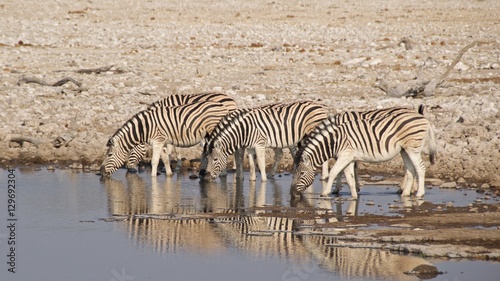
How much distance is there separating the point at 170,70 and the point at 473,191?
44.5 feet

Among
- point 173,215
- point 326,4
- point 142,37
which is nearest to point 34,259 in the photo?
point 173,215

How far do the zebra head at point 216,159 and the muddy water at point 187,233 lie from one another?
0.24 m

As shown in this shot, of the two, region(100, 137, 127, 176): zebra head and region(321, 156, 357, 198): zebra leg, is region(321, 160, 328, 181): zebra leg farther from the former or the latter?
region(100, 137, 127, 176): zebra head

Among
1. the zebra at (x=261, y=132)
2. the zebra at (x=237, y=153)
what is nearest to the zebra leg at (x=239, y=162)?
the zebra at (x=237, y=153)

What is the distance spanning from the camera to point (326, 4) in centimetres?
4947

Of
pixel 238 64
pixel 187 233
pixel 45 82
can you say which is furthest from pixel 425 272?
pixel 238 64

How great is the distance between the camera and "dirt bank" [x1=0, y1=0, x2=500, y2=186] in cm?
1706

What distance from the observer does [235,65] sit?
26.6 metres

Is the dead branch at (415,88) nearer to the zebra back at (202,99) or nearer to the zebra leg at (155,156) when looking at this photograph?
the zebra back at (202,99)

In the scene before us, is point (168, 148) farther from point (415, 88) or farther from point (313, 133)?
point (415, 88)

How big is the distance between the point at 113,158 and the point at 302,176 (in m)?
3.57

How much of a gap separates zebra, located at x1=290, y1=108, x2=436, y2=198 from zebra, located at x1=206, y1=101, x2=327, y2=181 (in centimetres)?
126

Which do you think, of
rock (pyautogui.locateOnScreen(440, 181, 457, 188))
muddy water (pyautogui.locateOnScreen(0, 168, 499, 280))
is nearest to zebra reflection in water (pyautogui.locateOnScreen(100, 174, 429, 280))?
muddy water (pyautogui.locateOnScreen(0, 168, 499, 280))

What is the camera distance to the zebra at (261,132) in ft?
47.0
